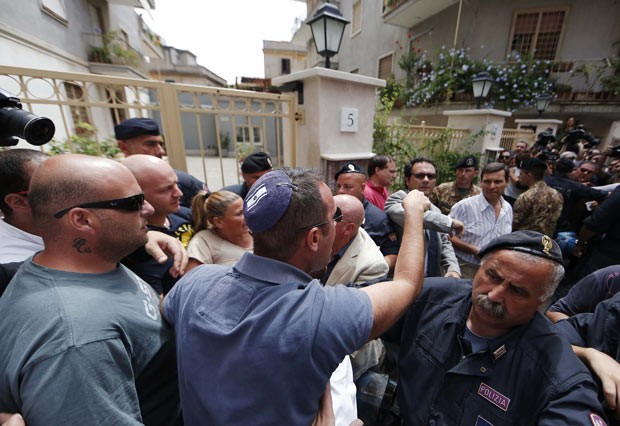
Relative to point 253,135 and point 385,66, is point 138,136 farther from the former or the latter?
point 385,66

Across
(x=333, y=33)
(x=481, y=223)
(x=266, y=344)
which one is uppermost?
(x=333, y=33)

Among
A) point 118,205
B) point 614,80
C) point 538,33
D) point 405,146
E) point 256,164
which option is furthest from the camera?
point 538,33

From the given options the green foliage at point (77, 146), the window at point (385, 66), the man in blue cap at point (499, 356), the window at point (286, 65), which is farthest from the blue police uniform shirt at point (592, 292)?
the window at point (286, 65)

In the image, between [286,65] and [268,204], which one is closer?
[268,204]

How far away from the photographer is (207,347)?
0.90 m

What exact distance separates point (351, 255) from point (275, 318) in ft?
3.58

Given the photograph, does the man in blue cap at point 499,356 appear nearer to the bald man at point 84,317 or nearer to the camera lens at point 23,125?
the bald man at point 84,317

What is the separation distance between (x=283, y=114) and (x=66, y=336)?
11.5 feet

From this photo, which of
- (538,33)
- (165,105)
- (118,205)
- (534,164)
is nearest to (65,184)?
(118,205)

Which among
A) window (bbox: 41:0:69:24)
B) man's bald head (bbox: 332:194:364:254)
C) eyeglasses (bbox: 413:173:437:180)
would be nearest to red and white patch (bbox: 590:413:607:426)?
man's bald head (bbox: 332:194:364:254)

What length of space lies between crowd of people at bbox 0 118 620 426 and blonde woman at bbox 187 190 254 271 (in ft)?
0.05

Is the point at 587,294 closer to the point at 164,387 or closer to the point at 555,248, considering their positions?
the point at 555,248

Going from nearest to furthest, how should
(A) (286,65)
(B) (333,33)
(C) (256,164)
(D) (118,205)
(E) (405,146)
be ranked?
(D) (118,205), (C) (256,164), (B) (333,33), (E) (405,146), (A) (286,65)

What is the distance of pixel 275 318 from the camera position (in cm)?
85
